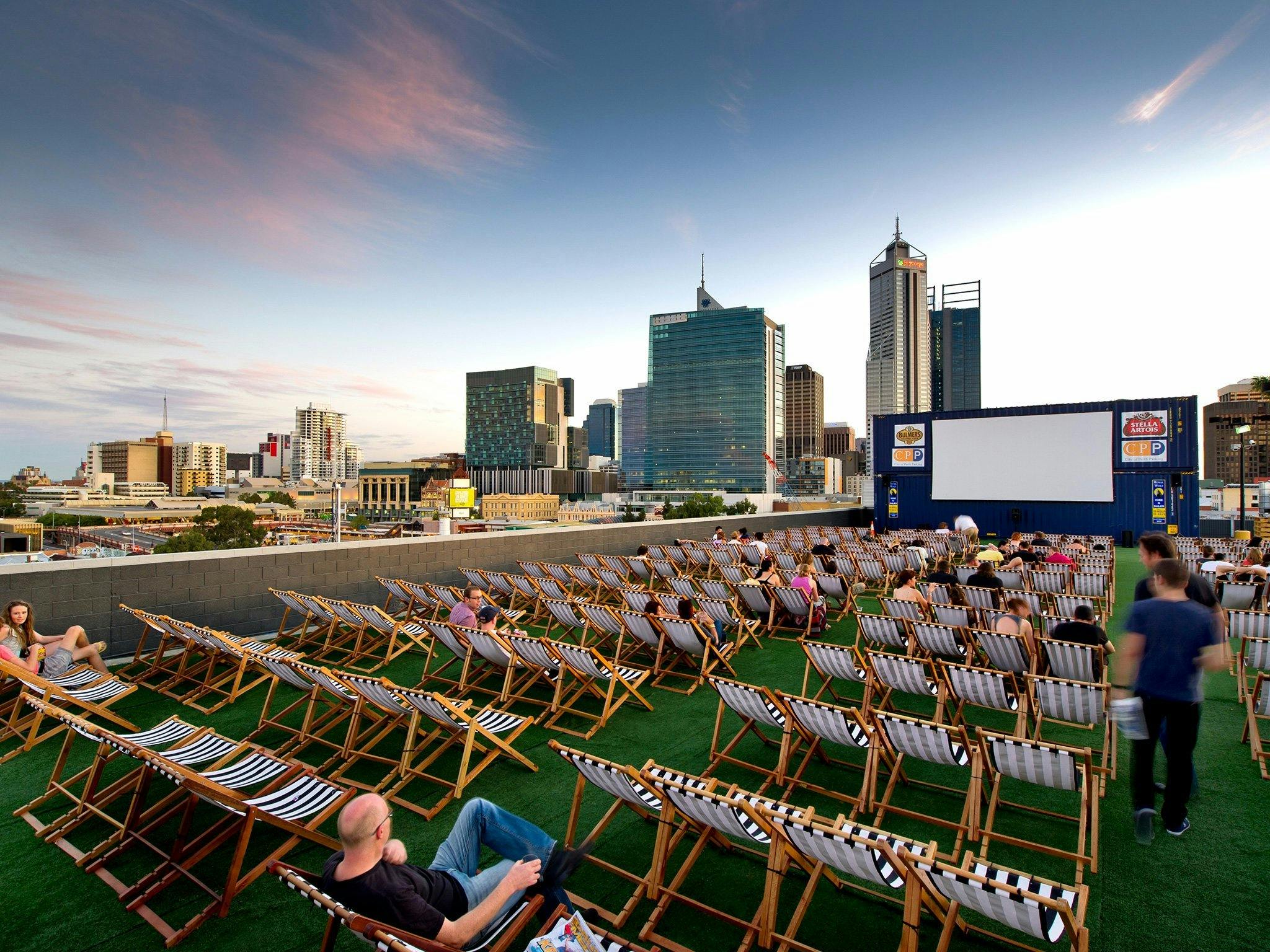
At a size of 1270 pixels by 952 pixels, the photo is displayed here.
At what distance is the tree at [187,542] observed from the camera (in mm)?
58469

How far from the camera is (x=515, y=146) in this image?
752 inches

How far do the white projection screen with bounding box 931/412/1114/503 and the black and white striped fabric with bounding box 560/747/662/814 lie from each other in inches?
908

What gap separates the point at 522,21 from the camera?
14977 millimetres

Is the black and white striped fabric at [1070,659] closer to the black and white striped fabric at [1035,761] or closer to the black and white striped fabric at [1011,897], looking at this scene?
the black and white striped fabric at [1035,761]

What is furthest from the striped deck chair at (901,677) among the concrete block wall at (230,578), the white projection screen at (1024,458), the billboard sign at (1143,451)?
the billboard sign at (1143,451)

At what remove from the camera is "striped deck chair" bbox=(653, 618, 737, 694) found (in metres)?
5.09

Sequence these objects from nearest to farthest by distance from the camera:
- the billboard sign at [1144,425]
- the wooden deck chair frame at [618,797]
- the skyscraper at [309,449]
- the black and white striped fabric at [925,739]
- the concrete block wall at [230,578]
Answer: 1. the wooden deck chair frame at [618,797]
2. the black and white striped fabric at [925,739]
3. the concrete block wall at [230,578]
4. the billboard sign at [1144,425]
5. the skyscraper at [309,449]

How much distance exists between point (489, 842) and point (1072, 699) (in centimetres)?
317

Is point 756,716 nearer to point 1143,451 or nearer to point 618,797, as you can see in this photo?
point 618,797

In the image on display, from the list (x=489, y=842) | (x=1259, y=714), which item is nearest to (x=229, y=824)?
(x=489, y=842)

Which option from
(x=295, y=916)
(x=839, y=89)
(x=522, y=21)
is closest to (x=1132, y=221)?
(x=839, y=89)

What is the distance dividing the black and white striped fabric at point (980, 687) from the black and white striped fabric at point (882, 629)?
130 centimetres

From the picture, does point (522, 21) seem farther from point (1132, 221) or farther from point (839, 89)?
point (1132, 221)

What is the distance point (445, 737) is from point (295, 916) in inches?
66.0
